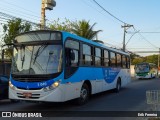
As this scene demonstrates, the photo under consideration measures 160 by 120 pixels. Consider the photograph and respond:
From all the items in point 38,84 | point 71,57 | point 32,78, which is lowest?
point 38,84

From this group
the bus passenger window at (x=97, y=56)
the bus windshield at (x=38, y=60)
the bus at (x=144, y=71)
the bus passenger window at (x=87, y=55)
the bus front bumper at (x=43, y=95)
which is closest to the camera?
the bus front bumper at (x=43, y=95)

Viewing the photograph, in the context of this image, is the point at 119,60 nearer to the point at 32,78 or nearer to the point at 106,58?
the point at 106,58

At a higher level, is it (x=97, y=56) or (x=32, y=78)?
(x=97, y=56)

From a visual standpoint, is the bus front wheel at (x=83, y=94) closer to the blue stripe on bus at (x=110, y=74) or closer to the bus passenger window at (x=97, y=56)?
the bus passenger window at (x=97, y=56)

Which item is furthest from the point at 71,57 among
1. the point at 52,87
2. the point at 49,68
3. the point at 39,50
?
the point at 52,87

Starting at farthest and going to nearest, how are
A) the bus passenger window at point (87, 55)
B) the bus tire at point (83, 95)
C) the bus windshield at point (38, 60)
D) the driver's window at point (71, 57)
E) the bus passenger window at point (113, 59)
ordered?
1. the bus passenger window at point (113, 59)
2. the bus passenger window at point (87, 55)
3. the bus tire at point (83, 95)
4. the driver's window at point (71, 57)
5. the bus windshield at point (38, 60)

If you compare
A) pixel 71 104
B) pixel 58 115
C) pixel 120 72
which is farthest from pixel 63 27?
pixel 58 115

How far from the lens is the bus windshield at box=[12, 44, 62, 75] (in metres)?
10.7

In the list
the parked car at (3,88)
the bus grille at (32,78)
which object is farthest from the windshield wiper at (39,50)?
the parked car at (3,88)

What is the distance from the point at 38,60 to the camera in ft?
35.6

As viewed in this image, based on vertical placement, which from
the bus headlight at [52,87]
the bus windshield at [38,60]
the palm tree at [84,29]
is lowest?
the bus headlight at [52,87]

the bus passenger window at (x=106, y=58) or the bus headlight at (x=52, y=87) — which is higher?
the bus passenger window at (x=106, y=58)

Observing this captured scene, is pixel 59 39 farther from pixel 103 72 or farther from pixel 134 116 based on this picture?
pixel 103 72

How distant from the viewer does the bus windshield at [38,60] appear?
35.2 feet
